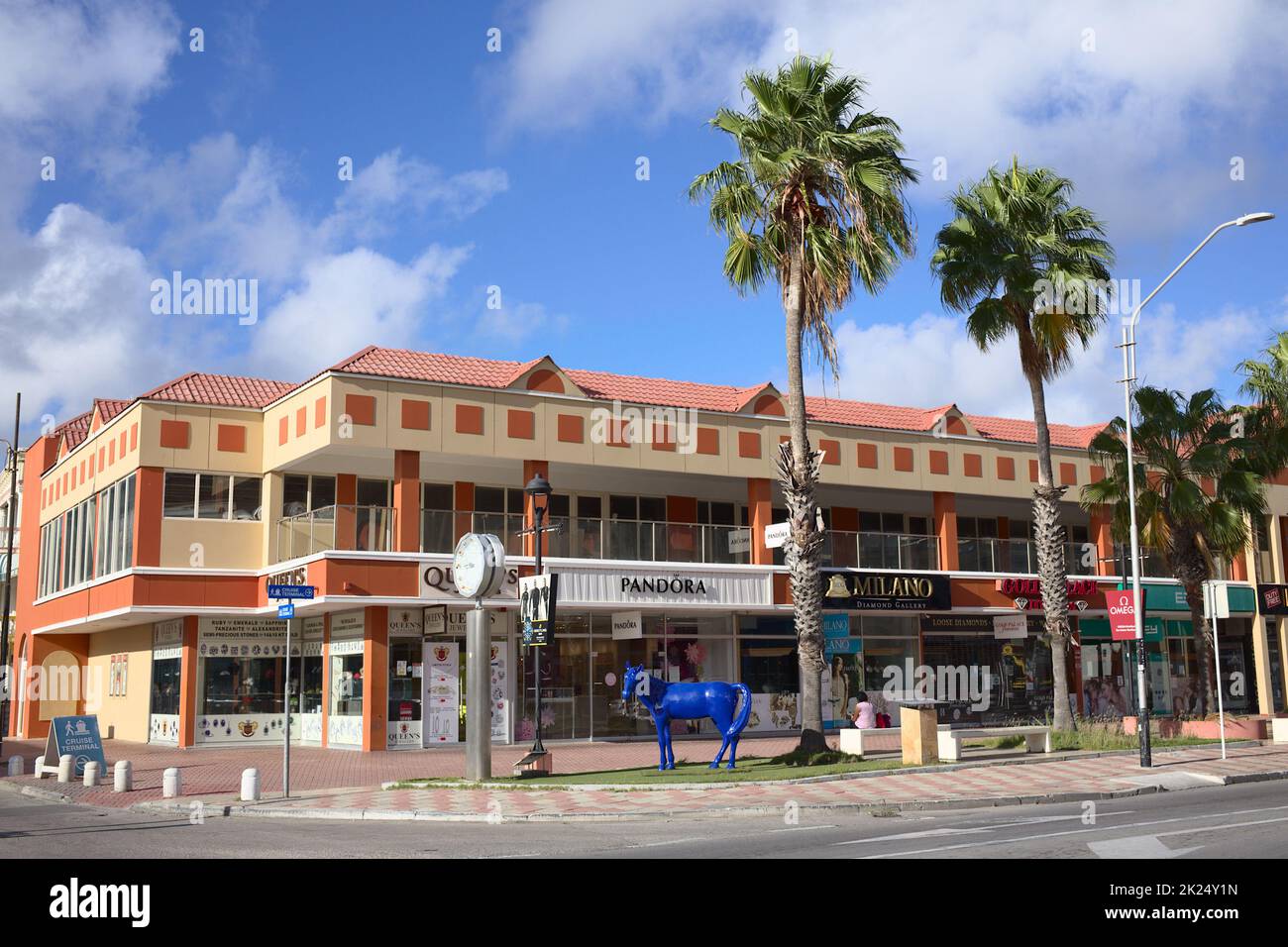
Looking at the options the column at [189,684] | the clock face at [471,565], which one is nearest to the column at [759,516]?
the clock face at [471,565]

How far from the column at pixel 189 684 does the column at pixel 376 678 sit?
5.30 meters

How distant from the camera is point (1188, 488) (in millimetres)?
31406

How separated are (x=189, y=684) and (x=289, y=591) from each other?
14270mm

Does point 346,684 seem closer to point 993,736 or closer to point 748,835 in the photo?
point 993,736

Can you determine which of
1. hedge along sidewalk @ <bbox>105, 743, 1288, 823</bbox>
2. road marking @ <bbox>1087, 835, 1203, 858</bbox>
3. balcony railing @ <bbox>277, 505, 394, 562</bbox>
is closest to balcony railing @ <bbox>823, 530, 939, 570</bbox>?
balcony railing @ <bbox>277, 505, 394, 562</bbox>

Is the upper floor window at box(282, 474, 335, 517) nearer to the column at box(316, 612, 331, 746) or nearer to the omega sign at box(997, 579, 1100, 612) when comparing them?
the column at box(316, 612, 331, 746)

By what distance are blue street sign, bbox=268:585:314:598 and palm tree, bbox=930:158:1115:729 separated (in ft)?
53.9

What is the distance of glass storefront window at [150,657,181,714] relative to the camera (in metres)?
32.6

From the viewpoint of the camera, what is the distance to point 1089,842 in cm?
1172

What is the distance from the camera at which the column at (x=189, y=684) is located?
3111 centimetres

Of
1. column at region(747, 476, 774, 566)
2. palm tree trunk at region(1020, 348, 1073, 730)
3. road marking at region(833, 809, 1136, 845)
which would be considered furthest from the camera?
column at region(747, 476, 774, 566)

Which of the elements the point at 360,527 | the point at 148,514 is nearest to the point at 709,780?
the point at 360,527

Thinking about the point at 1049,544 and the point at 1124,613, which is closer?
the point at 1124,613
